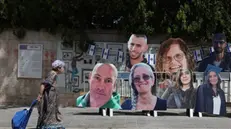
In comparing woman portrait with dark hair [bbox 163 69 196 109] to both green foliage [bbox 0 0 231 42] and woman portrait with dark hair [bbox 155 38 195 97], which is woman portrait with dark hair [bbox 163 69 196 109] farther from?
green foliage [bbox 0 0 231 42]

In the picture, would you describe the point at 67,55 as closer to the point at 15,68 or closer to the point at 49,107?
the point at 15,68

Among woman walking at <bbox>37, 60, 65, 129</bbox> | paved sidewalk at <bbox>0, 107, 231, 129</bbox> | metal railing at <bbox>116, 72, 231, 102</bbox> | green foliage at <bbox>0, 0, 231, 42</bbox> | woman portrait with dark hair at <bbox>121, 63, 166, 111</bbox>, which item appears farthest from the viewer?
green foliage at <bbox>0, 0, 231, 42</bbox>

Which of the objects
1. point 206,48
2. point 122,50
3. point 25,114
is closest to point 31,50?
point 122,50

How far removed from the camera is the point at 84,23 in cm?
1375

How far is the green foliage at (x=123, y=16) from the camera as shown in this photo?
12828mm

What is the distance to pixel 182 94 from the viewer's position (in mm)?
11422

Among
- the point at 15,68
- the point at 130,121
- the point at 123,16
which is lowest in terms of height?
the point at 130,121

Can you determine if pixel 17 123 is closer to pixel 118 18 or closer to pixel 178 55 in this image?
pixel 178 55

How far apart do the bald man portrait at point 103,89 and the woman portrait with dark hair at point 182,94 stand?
4.98 ft

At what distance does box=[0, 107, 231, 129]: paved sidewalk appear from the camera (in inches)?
389

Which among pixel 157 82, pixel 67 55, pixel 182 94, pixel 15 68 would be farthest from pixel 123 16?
pixel 15 68

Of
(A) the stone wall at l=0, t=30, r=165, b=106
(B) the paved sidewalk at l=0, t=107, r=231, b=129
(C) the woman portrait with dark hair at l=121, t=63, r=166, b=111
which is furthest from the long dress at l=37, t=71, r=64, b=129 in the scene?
(A) the stone wall at l=0, t=30, r=165, b=106

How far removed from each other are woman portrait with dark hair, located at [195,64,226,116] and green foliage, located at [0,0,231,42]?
205 centimetres

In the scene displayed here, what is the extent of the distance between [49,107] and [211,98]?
20.2 ft
